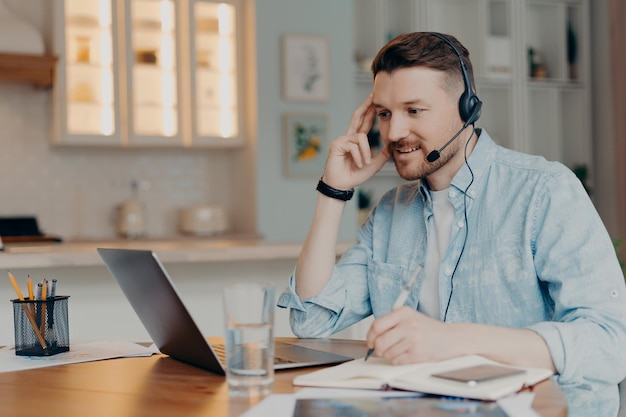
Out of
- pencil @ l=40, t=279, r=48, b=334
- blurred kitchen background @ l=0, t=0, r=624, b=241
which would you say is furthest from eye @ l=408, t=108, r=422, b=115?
blurred kitchen background @ l=0, t=0, r=624, b=241

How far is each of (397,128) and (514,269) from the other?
13.5 inches

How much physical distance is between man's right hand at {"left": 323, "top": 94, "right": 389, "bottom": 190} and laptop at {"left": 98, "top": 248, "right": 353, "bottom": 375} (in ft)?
1.39

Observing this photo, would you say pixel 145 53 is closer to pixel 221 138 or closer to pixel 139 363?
pixel 221 138

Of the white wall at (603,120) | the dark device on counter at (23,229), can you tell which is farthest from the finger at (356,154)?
the white wall at (603,120)

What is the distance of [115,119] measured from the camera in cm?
477

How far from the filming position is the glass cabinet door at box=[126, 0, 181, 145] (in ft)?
15.8

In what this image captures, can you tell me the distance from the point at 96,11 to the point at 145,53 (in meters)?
0.36

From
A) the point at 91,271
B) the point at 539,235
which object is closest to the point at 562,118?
the point at 91,271

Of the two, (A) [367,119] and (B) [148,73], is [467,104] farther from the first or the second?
(B) [148,73]

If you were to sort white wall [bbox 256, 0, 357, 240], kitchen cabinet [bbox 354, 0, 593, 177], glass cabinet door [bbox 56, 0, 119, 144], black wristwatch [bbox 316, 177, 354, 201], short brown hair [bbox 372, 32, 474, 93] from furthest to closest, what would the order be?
1. kitchen cabinet [bbox 354, 0, 593, 177]
2. white wall [bbox 256, 0, 357, 240]
3. glass cabinet door [bbox 56, 0, 119, 144]
4. black wristwatch [bbox 316, 177, 354, 201]
5. short brown hair [bbox 372, 32, 474, 93]

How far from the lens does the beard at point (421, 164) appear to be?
1.60 m

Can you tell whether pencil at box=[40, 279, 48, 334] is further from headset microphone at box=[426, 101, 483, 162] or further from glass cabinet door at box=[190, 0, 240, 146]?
glass cabinet door at box=[190, 0, 240, 146]

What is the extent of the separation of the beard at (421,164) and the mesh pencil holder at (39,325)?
675mm

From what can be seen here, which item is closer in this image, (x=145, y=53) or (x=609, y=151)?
(x=145, y=53)
